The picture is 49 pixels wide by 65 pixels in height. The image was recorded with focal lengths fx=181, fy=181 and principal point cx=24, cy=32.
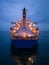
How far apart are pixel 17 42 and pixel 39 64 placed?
57.5ft

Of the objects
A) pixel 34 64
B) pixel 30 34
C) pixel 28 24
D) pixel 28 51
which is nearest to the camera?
pixel 34 64

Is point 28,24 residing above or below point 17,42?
above

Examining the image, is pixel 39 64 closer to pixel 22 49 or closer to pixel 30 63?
pixel 30 63

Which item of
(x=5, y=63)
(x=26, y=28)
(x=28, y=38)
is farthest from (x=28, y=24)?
(x=5, y=63)

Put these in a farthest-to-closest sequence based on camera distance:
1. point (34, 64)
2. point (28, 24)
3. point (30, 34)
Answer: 1. point (28, 24)
2. point (30, 34)
3. point (34, 64)

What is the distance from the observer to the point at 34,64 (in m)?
40.4

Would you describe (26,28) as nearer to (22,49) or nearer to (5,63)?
(22,49)

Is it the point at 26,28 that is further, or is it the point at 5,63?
the point at 26,28

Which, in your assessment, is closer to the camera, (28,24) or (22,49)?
(22,49)

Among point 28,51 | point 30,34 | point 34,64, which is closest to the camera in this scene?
point 34,64

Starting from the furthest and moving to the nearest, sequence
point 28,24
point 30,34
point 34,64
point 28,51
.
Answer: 1. point 28,24
2. point 30,34
3. point 28,51
4. point 34,64

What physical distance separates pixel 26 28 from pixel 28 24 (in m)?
5.94

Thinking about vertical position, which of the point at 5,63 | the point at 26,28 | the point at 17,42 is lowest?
the point at 5,63

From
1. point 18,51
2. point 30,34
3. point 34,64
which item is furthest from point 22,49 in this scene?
point 34,64
